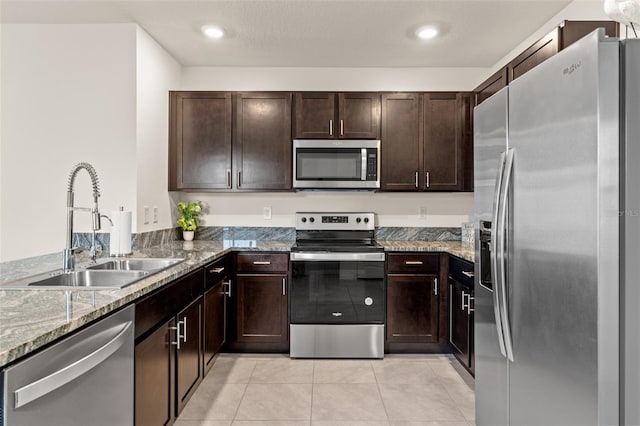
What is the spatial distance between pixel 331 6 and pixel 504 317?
6.93ft

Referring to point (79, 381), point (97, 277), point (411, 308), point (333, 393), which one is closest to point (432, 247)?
point (411, 308)

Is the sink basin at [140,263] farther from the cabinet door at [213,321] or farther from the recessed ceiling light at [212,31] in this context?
the recessed ceiling light at [212,31]

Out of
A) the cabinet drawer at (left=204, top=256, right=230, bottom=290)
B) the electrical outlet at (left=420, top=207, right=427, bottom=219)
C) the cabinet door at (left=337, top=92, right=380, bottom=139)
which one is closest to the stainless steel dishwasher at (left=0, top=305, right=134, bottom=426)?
the cabinet drawer at (left=204, top=256, right=230, bottom=290)

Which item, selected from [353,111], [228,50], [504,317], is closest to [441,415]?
[504,317]

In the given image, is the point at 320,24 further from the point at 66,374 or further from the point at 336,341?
the point at 66,374

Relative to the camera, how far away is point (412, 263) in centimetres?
317

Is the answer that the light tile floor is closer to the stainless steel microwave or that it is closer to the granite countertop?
the granite countertop

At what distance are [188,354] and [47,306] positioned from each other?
3.51 ft

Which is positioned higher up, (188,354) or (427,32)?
(427,32)

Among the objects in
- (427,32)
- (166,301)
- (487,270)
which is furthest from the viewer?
(427,32)

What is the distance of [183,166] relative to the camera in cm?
342

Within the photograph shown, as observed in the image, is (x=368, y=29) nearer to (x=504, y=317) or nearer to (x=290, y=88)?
(x=290, y=88)

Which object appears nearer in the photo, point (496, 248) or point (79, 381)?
point (79, 381)

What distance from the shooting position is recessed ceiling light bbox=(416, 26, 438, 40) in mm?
2838
